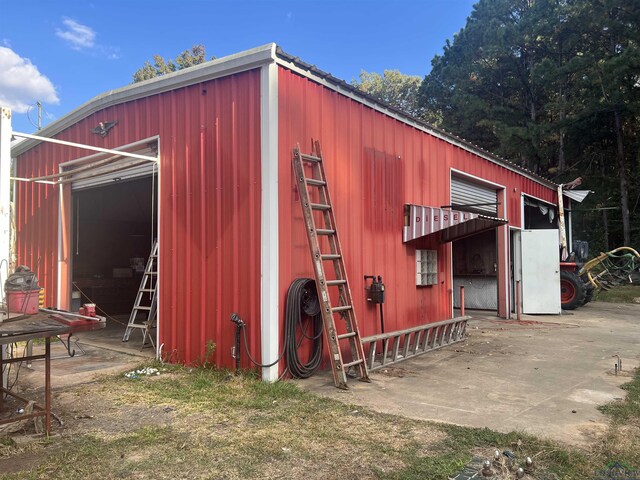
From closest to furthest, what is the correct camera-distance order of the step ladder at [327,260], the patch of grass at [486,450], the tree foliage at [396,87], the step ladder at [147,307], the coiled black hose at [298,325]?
the patch of grass at [486,450]
the step ladder at [327,260]
the coiled black hose at [298,325]
the step ladder at [147,307]
the tree foliage at [396,87]

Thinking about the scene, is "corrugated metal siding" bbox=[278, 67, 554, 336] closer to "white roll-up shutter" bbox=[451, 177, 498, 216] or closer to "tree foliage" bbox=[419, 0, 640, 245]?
"white roll-up shutter" bbox=[451, 177, 498, 216]

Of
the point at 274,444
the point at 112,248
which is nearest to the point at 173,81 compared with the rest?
the point at 274,444

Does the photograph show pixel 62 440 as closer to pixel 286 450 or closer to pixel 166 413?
pixel 166 413

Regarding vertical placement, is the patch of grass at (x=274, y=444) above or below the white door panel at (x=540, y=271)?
below

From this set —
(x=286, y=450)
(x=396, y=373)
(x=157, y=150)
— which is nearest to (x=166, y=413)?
(x=286, y=450)

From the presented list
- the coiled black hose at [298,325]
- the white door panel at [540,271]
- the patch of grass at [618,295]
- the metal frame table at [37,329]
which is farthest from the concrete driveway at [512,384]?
the patch of grass at [618,295]

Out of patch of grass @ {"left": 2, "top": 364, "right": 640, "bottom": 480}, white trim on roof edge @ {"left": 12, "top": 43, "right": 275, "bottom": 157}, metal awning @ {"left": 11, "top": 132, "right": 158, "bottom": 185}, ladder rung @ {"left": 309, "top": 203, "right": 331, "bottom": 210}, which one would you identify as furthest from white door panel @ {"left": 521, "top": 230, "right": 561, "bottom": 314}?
metal awning @ {"left": 11, "top": 132, "right": 158, "bottom": 185}

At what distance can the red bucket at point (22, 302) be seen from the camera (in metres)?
4.07

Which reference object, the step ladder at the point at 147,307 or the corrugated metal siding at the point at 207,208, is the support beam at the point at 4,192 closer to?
the corrugated metal siding at the point at 207,208

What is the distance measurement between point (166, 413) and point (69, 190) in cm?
626

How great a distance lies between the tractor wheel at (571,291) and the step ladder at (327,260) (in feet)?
33.8

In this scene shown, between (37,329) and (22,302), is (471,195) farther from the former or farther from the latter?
(37,329)

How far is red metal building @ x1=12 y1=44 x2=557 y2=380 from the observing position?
580 centimetres

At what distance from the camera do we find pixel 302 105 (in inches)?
247
